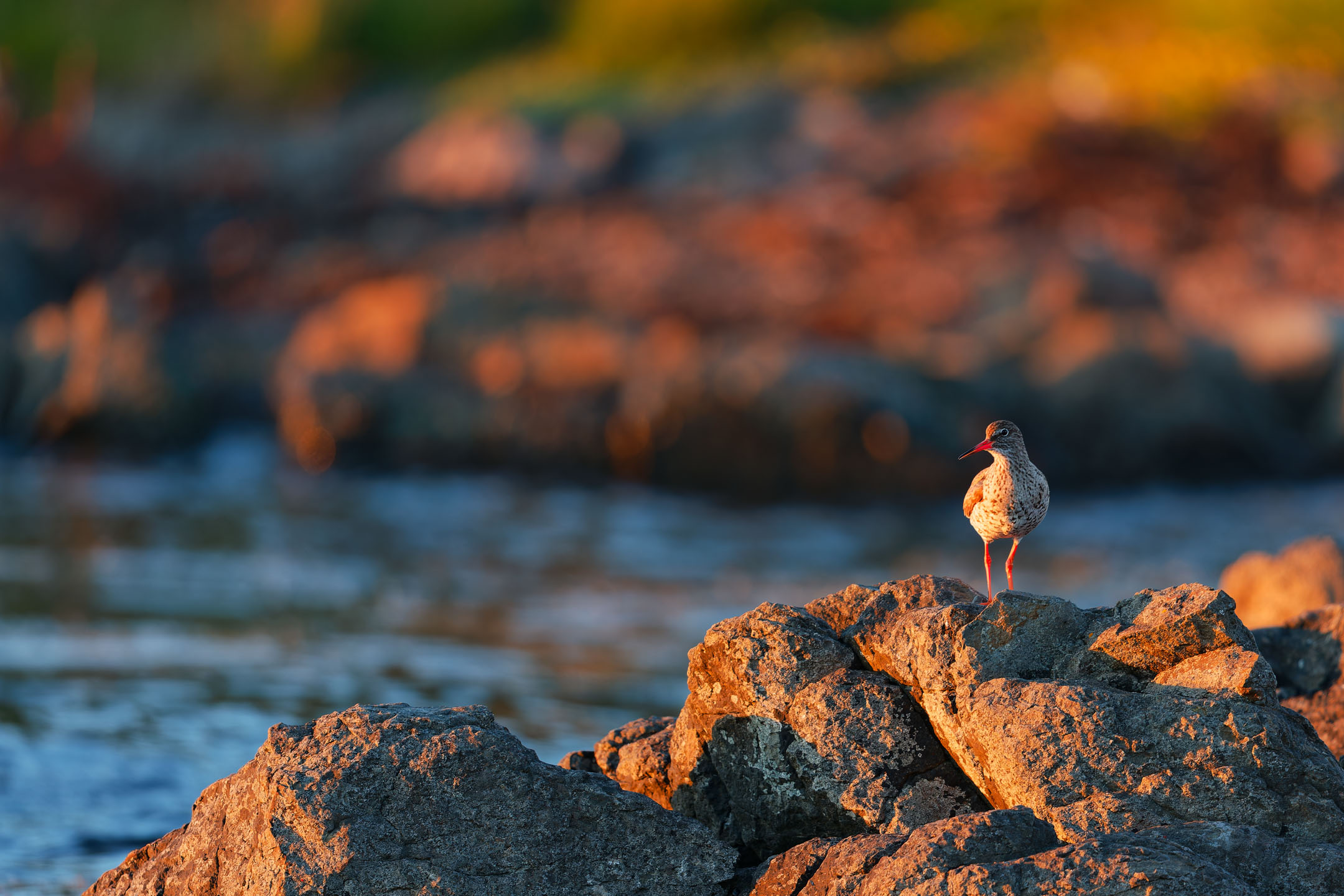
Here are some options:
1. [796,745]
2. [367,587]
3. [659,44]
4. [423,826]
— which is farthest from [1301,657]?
[659,44]

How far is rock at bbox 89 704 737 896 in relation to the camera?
17.1 feet

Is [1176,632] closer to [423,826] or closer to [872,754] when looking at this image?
[872,754]

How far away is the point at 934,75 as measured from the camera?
137 ft

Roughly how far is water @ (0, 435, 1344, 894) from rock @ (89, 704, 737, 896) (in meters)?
2.90

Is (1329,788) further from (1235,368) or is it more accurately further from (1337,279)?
(1337,279)

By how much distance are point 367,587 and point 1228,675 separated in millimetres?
12955

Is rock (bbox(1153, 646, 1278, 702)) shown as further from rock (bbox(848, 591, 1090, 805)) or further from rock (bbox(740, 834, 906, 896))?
rock (bbox(740, 834, 906, 896))

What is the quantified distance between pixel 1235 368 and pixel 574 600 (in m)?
14.9

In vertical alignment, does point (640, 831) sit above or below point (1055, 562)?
below

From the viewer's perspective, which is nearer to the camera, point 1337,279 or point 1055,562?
point 1055,562

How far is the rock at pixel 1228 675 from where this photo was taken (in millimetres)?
5188

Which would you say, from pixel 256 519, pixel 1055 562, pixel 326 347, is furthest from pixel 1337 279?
pixel 256 519

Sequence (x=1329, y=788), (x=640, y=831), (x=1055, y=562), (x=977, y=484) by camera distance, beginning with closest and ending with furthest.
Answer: (x=1329, y=788)
(x=640, y=831)
(x=977, y=484)
(x=1055, y=562)

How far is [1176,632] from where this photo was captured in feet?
17.7
